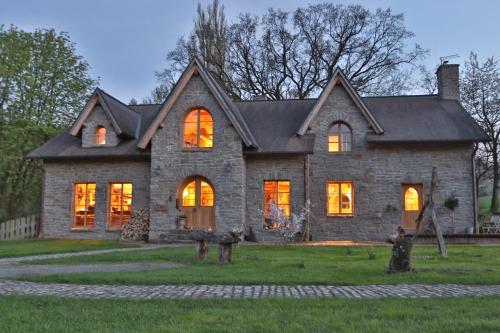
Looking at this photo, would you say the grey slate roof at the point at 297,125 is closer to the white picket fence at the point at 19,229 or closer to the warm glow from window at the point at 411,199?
the warm glow from window at the point at 411,199

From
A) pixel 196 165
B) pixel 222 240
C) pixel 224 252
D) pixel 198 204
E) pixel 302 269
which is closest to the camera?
pixel 302 269

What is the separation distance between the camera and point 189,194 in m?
19.6

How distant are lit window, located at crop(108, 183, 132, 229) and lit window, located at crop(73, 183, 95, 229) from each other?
0.84 metres

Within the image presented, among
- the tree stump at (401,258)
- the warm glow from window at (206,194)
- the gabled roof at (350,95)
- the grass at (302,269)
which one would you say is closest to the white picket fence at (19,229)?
the warm glow from window at (206,194)

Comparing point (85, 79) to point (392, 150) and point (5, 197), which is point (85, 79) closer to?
point (5, 197)

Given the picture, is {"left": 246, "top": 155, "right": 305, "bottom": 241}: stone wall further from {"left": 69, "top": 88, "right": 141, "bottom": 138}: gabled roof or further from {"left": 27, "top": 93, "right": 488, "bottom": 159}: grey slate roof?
{"left": 69, "top": 88, "right": 141, "bottom": 138}: gabled roof

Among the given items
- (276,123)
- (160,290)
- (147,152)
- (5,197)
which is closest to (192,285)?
(160,290)

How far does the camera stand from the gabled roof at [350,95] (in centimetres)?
1936

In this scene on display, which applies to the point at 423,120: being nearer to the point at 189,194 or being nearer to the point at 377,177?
the point at 377,177

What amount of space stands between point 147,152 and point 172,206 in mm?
2595

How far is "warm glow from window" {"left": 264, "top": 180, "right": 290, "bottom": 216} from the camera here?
19.5 meters

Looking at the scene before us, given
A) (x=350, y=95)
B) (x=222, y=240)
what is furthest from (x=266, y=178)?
(x=222, y=240)

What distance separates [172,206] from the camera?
18938mm

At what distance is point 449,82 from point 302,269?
15.9 metres
